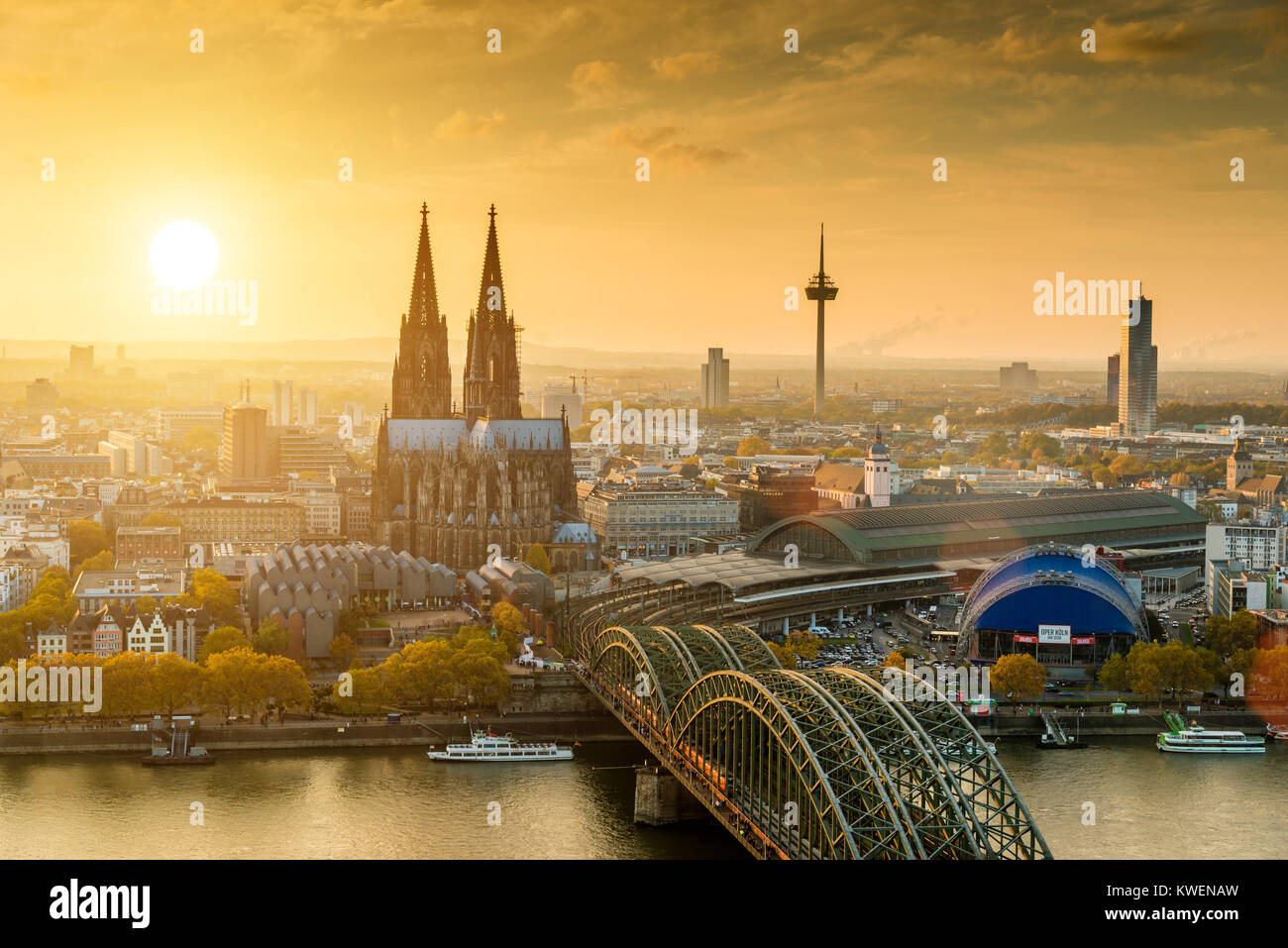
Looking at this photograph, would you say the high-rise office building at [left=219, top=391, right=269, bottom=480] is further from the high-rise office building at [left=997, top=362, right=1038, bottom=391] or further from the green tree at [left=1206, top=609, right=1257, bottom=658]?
the high-rise office building at [left=997, top=362, right=1038, bottom=391]

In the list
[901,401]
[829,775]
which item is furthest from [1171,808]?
[901,401]

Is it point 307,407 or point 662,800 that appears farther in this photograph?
point 307,407

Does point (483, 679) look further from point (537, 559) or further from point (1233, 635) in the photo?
point (1233, 635)

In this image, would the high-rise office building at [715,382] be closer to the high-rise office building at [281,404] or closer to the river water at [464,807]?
the high-rise office building at [281,404]

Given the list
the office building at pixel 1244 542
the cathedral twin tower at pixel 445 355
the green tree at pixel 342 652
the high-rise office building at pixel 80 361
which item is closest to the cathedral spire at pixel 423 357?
the cathedral twin tower at pixel 445 355

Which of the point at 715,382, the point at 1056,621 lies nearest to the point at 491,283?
the point at 1056,621
